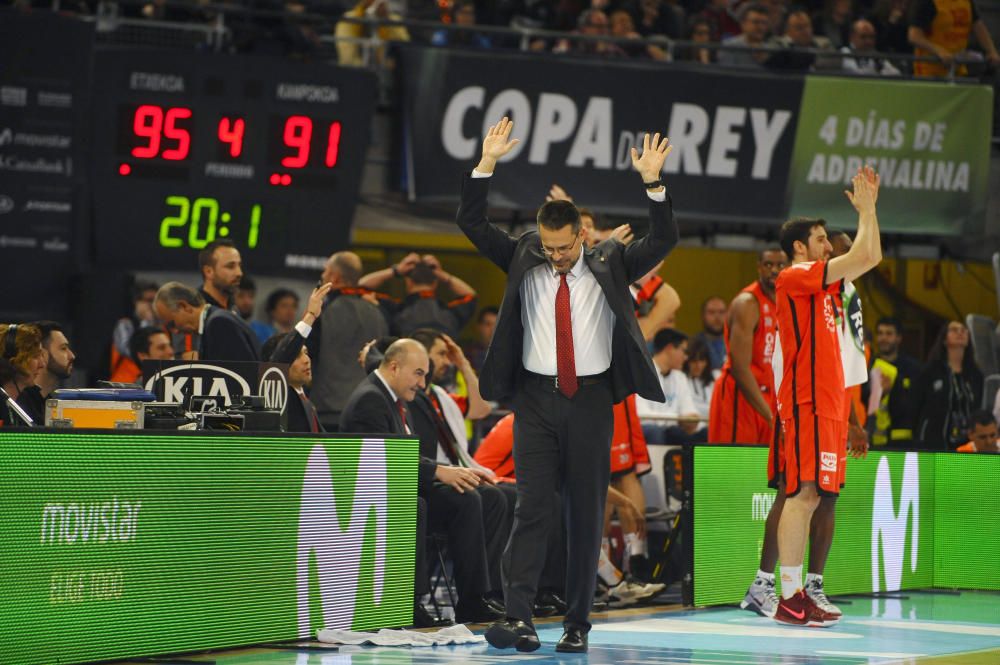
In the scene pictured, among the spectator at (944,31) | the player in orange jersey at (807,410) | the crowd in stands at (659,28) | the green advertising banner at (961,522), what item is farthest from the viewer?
the spectator at (944,31)

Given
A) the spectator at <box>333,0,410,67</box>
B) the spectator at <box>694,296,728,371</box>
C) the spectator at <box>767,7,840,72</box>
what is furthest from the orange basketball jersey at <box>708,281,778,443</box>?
the spectator at <box>767,7,840,72</box>

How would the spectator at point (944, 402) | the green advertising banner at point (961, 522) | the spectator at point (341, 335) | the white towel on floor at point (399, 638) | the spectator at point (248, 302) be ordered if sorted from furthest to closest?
the spectator at point (944, 402)
the spectator at point (248, 302)
the spectator at point (341, 335)
the green advertising banner at point (961, 522)
the white towel on floor at point (399, 638)

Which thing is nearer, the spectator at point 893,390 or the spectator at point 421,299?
the spectator at point 421,299

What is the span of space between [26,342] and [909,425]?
9559 mm

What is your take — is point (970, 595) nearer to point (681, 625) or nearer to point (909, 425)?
point (681, 625)

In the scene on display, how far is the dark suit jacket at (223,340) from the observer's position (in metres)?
8.79

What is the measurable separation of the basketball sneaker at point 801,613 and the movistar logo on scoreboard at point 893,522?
211 cm

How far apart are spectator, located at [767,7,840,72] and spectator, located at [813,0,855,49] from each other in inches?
14.2

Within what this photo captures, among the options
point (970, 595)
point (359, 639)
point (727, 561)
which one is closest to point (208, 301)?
point (359, 639)

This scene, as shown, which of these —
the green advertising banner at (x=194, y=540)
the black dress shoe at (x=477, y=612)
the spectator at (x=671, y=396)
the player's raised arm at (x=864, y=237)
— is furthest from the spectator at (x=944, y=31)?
the green advertising banner at (x=194, y=540)

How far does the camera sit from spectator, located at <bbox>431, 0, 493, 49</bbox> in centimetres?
1600

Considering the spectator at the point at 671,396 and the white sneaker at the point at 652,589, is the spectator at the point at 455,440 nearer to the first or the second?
the white sneaker at the point at 652,589

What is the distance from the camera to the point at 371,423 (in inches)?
334

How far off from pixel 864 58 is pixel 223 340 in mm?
10130
